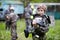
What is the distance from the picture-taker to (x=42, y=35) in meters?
8.90

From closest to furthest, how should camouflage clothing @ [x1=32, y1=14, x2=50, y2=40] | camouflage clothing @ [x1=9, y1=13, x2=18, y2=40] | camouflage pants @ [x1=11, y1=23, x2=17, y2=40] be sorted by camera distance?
camouflage clothing @ [x1=32, y1=14, x2=50, y2=40]
camouflage pants @ [x1=11, y1=23, x2=17, y2=40]
camouflage clothing @ [x1=9, y1=13, x2=18, y2=40]

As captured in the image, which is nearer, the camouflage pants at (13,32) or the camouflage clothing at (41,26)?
the camouflage clothing at (41,26)

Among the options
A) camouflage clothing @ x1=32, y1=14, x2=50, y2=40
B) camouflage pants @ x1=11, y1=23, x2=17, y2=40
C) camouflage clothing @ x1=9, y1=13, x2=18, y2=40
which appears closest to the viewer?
camouflage clothing @ x1=32, y1=14, x2=50, y2=40

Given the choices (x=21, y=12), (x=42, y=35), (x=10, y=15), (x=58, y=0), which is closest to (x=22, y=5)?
(x=21, y=12)

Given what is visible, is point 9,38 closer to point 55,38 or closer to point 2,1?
point 55,38

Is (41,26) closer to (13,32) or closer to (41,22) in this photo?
(41,22)

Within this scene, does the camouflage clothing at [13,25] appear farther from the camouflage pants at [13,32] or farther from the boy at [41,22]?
the boy at [41,22]

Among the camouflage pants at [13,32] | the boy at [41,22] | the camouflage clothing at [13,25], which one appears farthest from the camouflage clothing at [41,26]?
the camouflage clothing at [13,25]

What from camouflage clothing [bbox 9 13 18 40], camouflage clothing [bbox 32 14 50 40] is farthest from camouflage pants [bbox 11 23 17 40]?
camouflage clothing [bbox 32 14 50 40]

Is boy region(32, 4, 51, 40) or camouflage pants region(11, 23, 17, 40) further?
camouflage pants region(11, 23, 17, 40)

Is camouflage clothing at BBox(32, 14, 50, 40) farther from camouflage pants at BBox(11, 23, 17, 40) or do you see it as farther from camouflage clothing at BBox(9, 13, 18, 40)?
camouflage clothing at BBox(9, 13, 18, 40)

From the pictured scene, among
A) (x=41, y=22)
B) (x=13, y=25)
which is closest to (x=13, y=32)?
(x=13, y=25)

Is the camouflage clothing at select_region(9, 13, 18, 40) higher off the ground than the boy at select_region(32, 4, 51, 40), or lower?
lower

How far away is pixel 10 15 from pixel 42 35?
228 inches
